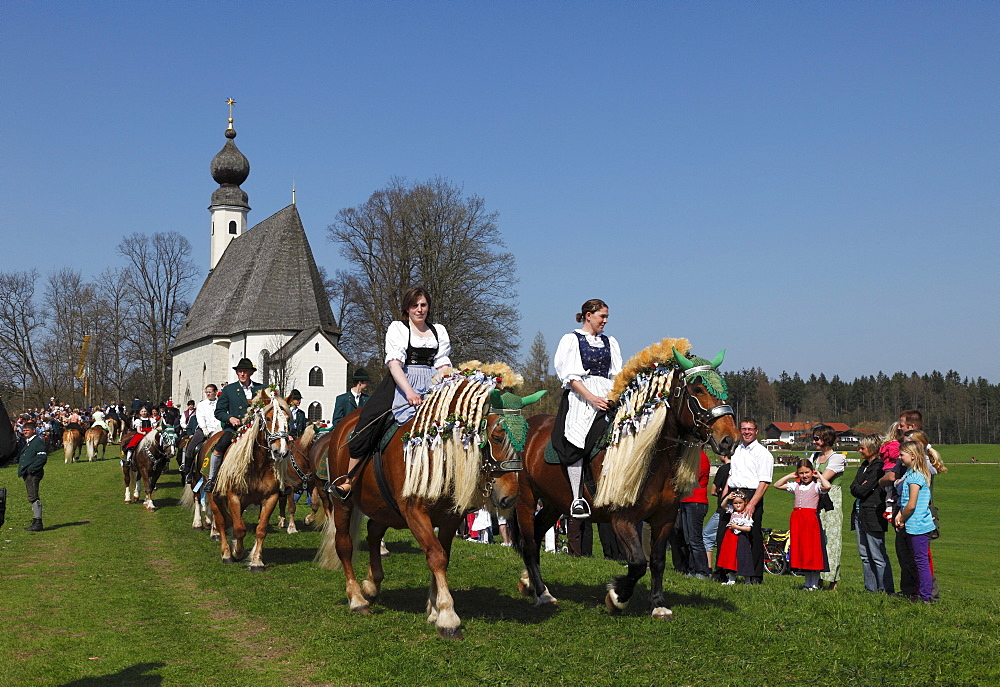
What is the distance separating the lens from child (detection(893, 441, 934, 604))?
920 cm

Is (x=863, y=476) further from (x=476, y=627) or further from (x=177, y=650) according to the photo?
(x=177, y=650)

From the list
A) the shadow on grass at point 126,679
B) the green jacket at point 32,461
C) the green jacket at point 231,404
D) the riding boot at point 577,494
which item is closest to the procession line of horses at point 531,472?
the riding boot at point 577,494

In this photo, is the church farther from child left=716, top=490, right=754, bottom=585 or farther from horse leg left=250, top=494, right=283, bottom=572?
child left=716, top=490, right=754, bottom=585

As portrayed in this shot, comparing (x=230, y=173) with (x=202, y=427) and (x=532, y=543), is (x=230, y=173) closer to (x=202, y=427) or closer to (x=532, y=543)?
(x=202, y=427)

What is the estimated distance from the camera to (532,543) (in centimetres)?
882

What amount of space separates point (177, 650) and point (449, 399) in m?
3.09

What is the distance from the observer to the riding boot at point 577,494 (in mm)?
8094

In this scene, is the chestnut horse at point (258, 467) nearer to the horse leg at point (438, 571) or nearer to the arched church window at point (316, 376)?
the horse leg at point (438, 571)

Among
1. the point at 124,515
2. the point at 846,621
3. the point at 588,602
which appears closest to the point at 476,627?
the point at 588,602

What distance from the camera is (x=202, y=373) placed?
73875mm

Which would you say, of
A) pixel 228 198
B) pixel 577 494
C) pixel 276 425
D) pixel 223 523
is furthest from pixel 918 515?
pixel 228 198

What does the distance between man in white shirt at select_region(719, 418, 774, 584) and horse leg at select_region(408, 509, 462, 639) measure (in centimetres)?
576

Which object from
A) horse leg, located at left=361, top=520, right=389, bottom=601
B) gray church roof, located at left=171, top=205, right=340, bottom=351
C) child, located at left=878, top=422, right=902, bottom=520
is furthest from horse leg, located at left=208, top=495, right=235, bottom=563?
gray church roof, located at left=171, top=205, right=340, bottom=351

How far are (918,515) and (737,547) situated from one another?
2.92 m
